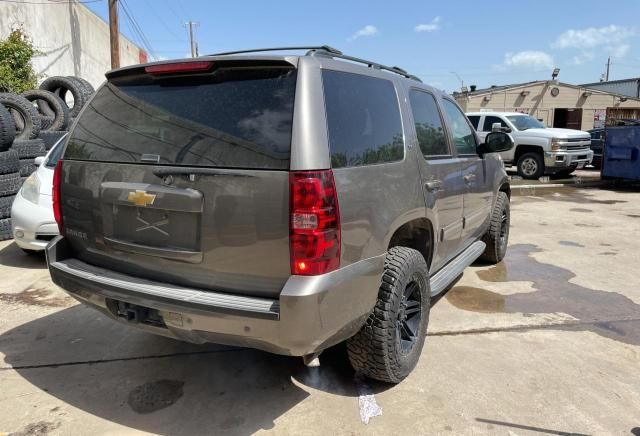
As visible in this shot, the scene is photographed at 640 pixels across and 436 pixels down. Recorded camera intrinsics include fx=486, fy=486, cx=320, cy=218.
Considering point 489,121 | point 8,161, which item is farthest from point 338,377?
point 489,121

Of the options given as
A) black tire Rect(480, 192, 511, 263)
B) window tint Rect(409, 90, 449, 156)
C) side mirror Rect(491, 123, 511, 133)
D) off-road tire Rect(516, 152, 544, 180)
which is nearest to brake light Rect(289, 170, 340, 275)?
window tint Rect(409, 90, 449, 156)

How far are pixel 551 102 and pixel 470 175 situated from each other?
28252 millimetres


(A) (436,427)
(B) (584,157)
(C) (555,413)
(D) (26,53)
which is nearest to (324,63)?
(A) (436,427)

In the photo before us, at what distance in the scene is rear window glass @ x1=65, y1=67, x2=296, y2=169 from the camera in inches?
92.3

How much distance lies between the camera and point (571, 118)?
29.8m

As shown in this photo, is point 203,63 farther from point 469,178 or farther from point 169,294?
point 469,178

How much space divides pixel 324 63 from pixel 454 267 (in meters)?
2.25

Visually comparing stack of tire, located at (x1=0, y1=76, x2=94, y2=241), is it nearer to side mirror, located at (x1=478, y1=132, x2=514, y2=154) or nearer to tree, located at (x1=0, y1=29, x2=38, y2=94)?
tree, located at (x1=0, y1=29, x2=38, y2=94)

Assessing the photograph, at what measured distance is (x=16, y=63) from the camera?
15.2 meters

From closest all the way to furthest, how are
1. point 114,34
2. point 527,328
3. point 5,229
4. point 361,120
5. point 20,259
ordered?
point 361,120, point 527,328, point 20,259, point 5,229, point 114,34

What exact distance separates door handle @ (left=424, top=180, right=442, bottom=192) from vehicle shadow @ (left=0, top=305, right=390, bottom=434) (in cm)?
133

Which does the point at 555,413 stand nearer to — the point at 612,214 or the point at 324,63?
the point at 324,63

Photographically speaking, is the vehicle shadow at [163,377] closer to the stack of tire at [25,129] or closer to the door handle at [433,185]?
the door handle at [433,185]

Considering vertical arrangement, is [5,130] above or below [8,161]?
above
